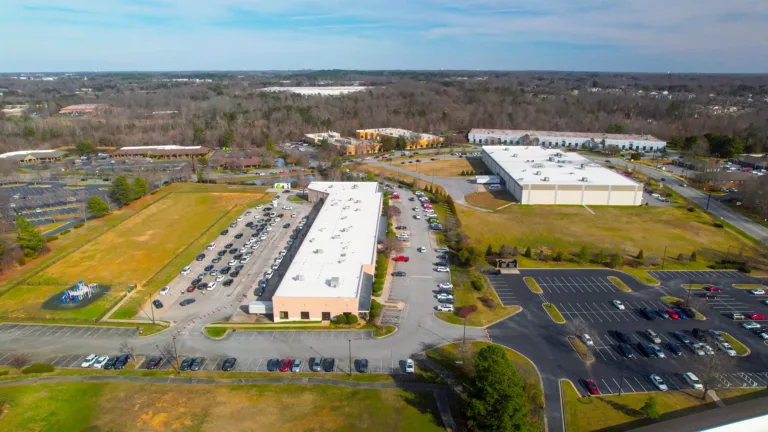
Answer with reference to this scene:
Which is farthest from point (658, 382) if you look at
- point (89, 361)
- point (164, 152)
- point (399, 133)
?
point (164, 152)

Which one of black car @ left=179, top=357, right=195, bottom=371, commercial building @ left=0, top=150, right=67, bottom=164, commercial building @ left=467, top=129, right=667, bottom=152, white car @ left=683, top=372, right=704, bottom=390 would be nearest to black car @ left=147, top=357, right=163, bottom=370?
black car @ left=179, top=357, right=195, bottom=371

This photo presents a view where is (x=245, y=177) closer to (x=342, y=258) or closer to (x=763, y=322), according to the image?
(x=342, y=258)

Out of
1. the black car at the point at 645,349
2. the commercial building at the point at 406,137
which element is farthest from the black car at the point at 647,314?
the commercial building at the point at 406,137

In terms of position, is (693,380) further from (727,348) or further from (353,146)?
(353,146)

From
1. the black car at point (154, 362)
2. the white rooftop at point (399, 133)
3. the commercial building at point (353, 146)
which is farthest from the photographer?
the white rooftop at point (399, 133)

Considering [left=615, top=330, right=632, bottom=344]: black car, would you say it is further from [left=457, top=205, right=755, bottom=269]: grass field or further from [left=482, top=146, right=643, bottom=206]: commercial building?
[left=482, top=146, right=643, bottom=206]: commercial building

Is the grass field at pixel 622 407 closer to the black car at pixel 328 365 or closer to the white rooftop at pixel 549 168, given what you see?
the black car at pixel 328 365
